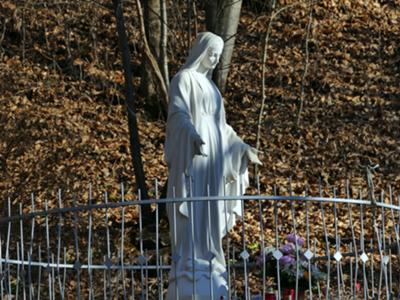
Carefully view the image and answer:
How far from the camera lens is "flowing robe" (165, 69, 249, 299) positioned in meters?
12.1

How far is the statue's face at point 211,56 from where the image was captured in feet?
41.1

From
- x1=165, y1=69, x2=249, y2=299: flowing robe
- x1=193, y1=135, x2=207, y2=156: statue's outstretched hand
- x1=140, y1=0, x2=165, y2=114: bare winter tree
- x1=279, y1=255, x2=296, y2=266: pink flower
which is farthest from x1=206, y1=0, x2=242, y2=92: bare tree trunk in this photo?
x1=193, y1=135, x2=207, y2=156: statue's outstretched hand

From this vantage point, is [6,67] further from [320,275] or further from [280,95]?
[320,275]

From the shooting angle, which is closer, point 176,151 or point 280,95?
point 176,151

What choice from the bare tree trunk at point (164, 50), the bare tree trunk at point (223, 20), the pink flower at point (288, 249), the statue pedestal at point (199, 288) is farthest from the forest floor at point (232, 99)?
the statue pedestal at point (199, 288)

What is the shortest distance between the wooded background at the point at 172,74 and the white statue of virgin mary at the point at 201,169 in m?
4.07

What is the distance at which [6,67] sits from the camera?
71.6ft

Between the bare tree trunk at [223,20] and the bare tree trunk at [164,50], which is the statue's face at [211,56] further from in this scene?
the bare tree trunk at [223,20]

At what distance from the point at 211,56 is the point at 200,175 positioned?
3.36 ft

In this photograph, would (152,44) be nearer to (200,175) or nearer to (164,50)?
(164,50)

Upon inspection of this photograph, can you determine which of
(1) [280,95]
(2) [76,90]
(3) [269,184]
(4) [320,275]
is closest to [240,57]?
(1) [280,95]

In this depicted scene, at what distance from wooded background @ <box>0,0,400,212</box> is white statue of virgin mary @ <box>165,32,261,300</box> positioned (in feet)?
13.3

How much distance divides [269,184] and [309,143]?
1.64m

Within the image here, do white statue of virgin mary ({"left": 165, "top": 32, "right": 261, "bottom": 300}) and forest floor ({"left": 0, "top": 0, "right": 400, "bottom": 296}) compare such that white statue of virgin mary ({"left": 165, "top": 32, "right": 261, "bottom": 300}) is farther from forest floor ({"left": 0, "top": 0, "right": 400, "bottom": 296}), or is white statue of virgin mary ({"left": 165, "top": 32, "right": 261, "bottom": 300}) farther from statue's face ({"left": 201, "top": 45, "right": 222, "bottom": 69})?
forest floor ({"left": 0, "top": 0, "right": 400, "bottom": 296})
